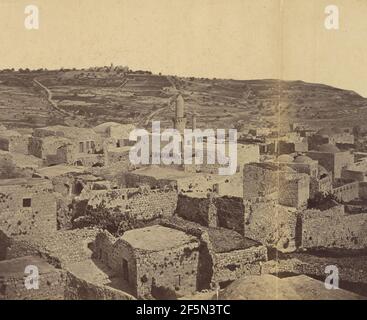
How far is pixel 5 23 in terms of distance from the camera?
24.0 feet

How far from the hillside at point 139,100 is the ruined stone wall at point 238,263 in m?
1.84

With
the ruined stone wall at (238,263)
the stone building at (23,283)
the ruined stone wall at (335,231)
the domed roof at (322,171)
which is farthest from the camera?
the domed roof at (322,171)

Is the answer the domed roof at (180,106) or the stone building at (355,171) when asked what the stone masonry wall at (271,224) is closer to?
the stone building at (355,171)

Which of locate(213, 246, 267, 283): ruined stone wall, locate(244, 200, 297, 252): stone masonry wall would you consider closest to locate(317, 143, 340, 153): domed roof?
locate(244, 200, 297, 252): stone masonry wall

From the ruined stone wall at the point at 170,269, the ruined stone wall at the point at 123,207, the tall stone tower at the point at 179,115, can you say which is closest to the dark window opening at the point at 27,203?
the ruined stone wall at the point at 123,207

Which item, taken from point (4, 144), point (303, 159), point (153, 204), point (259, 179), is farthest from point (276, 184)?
point (4, 144)

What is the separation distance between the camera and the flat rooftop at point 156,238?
280 inches

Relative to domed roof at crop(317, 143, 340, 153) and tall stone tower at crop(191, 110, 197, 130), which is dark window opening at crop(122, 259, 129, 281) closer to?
tall stone tower at crop(191, 110, 197, 130)

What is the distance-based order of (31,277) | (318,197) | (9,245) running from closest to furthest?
1. (31,277)
2. (9,245)
3. (318,197)

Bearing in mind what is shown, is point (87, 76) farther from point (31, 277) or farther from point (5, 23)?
point (31, 277)

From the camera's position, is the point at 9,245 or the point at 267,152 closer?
the point at 9,245

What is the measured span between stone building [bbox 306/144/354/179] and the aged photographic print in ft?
0.11

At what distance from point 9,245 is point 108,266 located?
1.38 meters

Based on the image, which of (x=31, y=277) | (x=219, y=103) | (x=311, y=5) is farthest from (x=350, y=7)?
(x=31, y=277)
